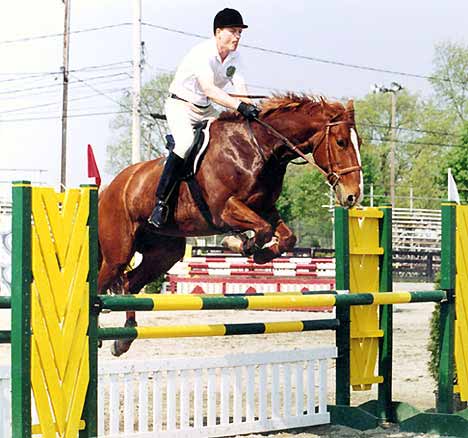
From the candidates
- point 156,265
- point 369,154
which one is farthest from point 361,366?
point 369,154

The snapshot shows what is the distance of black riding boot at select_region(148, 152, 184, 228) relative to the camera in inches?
242

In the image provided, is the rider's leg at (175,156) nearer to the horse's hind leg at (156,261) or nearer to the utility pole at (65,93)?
the horse's hind leg at (156,261)

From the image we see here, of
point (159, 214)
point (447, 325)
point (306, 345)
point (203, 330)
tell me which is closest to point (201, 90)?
point (159, 214)

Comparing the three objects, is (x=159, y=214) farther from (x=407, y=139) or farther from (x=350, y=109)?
(x=407, y=139)

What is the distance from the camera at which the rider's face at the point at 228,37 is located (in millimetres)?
5992

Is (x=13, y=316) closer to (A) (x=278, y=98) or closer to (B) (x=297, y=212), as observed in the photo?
(A) (x=278, y=98)

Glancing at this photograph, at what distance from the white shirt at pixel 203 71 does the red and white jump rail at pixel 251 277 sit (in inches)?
327

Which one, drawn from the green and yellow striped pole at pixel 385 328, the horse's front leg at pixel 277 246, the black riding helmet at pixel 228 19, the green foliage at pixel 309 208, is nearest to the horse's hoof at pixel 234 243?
the horse's front leg at pixel 277 246

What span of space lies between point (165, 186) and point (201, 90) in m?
0.66

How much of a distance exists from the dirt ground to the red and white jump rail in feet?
1.45

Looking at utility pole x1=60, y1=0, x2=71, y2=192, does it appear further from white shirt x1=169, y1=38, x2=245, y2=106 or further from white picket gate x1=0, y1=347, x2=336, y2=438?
white picket gate x1=0, y1=347, x2=336, y2=438

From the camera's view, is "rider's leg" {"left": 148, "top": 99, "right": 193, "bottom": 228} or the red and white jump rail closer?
"rider's leg" {"left": 148, "top": 99, "right": 193, "bottom": 228}

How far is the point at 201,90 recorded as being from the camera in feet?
20.5

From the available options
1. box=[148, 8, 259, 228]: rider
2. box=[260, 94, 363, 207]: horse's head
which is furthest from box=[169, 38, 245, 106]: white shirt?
box=[260, 94, 363, 207]: horse's head
